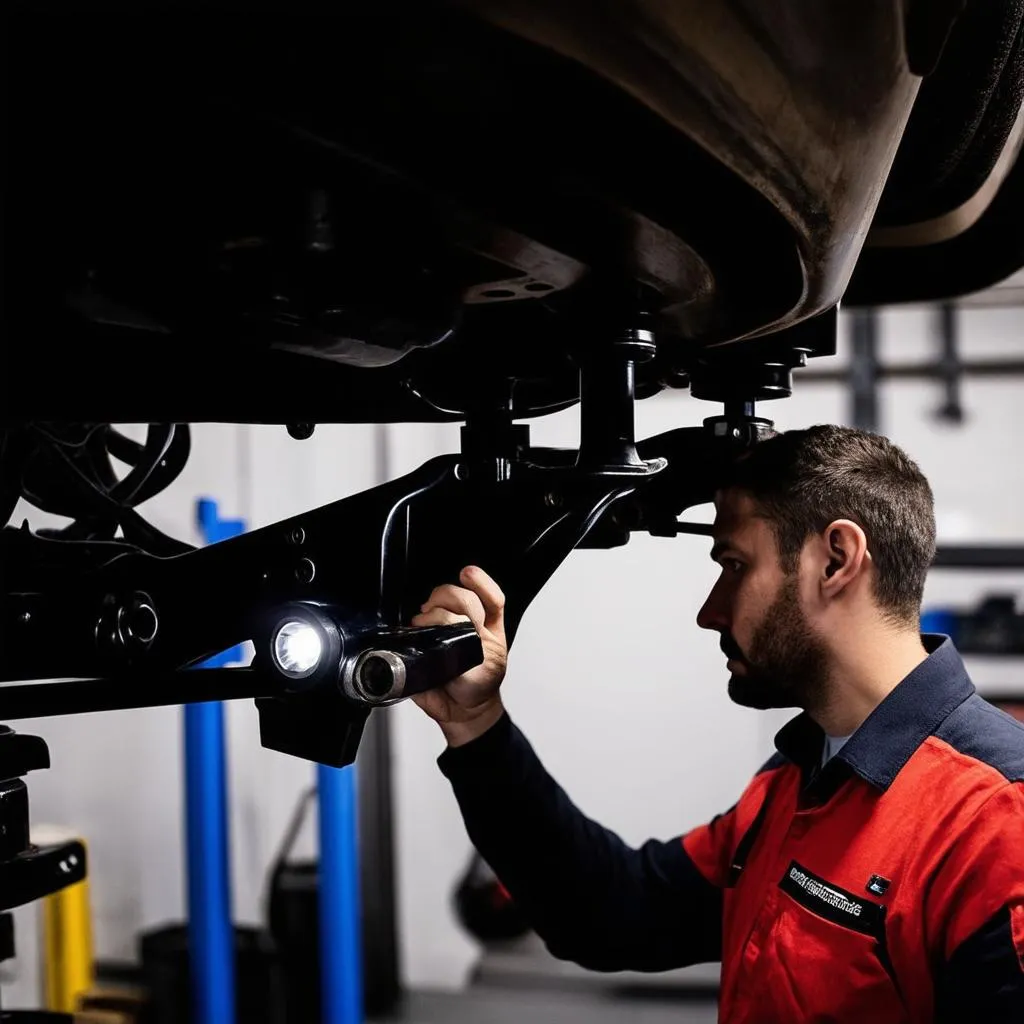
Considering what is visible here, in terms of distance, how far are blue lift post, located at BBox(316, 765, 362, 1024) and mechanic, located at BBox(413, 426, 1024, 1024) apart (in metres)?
0.95

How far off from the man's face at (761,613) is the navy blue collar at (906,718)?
86mm

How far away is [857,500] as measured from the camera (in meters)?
1.07

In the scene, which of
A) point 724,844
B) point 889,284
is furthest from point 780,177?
point 724,844

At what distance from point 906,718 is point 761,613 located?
0.17m

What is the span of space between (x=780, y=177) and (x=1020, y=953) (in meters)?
0.63

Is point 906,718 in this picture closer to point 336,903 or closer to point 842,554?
point 842,554

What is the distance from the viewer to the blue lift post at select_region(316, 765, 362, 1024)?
81.0 inches

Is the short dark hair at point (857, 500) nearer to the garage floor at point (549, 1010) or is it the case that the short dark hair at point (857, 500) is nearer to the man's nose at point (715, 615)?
the man's nose at point (715, 615)

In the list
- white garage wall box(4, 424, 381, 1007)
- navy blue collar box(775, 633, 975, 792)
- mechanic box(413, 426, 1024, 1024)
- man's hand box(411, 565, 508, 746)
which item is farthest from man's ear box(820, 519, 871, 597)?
white garage wall box(4, 424, 381, 1007)

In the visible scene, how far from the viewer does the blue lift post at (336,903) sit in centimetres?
206

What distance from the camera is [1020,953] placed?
0.80 meters

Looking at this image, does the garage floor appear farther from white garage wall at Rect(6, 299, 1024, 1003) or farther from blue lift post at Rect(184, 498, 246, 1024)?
blue lift post at Rect(184, 498, 246, 1024)

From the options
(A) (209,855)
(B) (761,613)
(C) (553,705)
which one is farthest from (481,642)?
(C) (553,705)

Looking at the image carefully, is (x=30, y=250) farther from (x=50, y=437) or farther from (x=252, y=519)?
(x=252, y=519)
